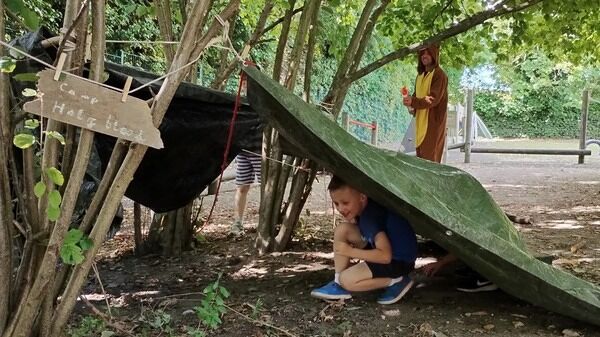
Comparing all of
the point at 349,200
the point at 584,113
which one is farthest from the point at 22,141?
the point at 584,113

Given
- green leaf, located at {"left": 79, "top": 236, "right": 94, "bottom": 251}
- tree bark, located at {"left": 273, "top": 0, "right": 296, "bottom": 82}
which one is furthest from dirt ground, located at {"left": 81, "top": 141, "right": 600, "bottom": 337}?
tree bark, located at {"left": 273, "top": 0, "right": 296, "bottom": 82}

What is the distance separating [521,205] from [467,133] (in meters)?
6.46

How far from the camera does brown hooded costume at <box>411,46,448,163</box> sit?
15.8ft

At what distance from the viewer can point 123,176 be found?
2018mm

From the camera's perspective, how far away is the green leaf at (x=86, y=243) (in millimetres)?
1996

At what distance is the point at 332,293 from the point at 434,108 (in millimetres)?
2406

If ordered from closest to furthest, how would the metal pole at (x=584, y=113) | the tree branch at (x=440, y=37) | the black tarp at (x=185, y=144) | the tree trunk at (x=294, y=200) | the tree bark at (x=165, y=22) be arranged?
the black tarp at (x=185, y=144)
the tree bark at (x=165, y=22)
the tree branch at (x=440, y=37)
the tree trunk at (x=294, y=200)
the metal pole at (x=584, y=113)

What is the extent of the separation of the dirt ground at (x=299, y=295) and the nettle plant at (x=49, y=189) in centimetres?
76

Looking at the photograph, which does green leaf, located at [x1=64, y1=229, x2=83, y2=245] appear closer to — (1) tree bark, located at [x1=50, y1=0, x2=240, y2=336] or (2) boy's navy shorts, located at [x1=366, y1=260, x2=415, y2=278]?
(1) tree bark, located at [x1=50, y1=0, x2=240, y2=336]

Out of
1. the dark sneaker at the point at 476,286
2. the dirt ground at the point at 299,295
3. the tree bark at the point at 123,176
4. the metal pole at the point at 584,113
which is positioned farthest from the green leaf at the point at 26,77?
the metal pole at the point at 584,113

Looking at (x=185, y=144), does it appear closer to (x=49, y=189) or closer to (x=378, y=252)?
(x=378, y=252)

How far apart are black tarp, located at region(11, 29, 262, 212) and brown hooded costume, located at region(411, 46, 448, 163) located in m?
1.72

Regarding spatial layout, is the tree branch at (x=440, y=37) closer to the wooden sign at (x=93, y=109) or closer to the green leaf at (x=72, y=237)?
the wooden sign at (x=93, y=109)

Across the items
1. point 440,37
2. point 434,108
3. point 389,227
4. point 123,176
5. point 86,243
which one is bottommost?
point 389,227
